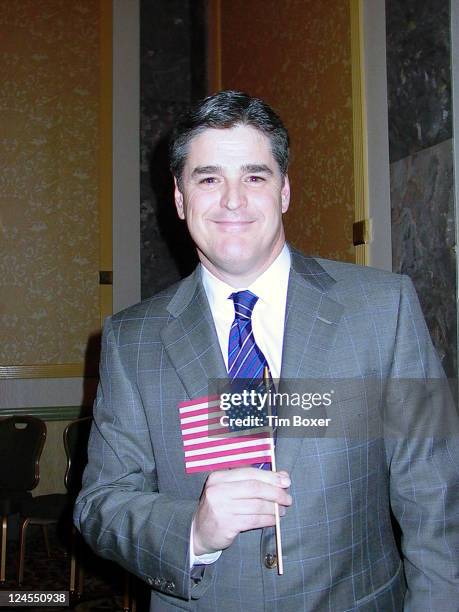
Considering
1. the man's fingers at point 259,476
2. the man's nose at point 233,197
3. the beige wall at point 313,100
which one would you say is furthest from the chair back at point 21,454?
the man's fingers at point 259,476

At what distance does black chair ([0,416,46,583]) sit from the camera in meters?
4.53

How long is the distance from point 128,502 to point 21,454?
3.37 metres

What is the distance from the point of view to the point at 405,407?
1555 millimetres

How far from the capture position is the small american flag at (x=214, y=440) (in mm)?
1456

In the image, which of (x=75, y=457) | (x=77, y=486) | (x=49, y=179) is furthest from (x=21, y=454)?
(x=49, y=179)

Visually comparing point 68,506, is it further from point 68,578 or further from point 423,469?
point 423,469

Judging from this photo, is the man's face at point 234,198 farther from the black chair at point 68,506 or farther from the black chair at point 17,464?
the black chair at point 17,464

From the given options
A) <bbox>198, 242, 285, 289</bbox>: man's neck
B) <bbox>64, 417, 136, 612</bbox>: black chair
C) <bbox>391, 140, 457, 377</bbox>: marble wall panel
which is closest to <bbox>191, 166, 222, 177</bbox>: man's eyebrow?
<bbox>198, 242, 285, 289</bbox>: man's neck

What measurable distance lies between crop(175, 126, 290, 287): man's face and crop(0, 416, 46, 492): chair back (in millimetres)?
3355

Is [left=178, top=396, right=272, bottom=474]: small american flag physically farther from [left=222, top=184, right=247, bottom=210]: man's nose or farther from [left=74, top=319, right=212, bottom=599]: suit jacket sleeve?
[left=222, top=184, right=247, bottom=210]: man's nose

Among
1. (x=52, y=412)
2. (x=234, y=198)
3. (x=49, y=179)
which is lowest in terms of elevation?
(x=52, y=412)

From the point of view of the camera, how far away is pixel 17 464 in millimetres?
4645

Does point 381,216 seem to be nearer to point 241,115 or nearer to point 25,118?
point 241,115

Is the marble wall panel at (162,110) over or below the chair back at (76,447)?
over
